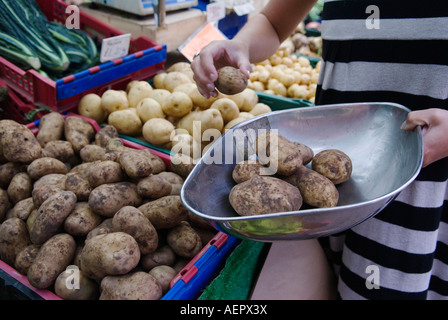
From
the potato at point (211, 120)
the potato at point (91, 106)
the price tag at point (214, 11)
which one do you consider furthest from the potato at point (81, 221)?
the price tag at point (214, 11)

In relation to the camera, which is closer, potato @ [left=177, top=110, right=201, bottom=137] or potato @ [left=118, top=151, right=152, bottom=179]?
potato @ [left=118, top=151, right=152, bottom=179]

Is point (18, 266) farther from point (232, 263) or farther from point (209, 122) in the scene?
point (209, 122)

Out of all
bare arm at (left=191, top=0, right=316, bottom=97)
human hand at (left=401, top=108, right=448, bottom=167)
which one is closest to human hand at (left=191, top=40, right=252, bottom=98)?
bare arm at (left=191, top=0, right=316, bottom=97)

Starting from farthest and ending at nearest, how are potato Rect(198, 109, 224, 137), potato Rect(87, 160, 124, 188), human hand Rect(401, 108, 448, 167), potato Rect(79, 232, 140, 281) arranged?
potato Rect(198, 109, 224, 137) < potato Rect(87, 160, 124, 188) < potato Rect(79, 232, 140, 281) < human hand Rect(401, 108, 448, 167)

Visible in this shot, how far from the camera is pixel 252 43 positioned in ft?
3.99

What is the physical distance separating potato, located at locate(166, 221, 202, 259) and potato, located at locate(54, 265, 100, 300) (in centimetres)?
24

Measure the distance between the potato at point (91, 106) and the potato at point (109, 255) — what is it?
3.06 ft

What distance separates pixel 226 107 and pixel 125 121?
1.53ft

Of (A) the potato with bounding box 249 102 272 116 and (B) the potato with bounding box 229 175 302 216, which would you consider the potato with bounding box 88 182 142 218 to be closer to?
(B) the potato with bounding box 229 175 302 216

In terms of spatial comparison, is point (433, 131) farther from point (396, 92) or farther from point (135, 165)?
point (135, 165)

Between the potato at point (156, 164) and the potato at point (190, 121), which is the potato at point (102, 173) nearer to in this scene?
the potato at point (156, 164)

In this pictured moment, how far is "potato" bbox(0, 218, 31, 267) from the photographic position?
105 cm

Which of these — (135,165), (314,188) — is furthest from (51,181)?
(314,188)

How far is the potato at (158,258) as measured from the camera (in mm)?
1024
